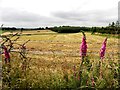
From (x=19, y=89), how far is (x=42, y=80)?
427 mm

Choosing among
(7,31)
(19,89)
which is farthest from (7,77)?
(7,31)

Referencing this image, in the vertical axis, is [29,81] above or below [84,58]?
below

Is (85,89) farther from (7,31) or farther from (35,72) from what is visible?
(7,31)

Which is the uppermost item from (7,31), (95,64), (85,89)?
(7,31)

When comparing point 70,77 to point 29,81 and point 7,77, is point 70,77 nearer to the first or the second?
point 29,81

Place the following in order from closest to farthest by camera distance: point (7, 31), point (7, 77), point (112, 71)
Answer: point (7, 31)
point (7, 77)
point (112, 71)

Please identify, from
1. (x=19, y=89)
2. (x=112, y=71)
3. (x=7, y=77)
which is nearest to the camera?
(x=7, y=77)

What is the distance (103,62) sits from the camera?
5.31 meters

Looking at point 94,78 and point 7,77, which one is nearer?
point 7,77

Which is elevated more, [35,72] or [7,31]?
[7,31]

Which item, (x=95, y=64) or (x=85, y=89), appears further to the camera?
(x=95, y=64)

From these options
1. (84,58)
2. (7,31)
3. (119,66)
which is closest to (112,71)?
(119,66)

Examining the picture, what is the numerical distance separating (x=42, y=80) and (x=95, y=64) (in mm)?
956

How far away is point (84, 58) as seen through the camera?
198 inches
